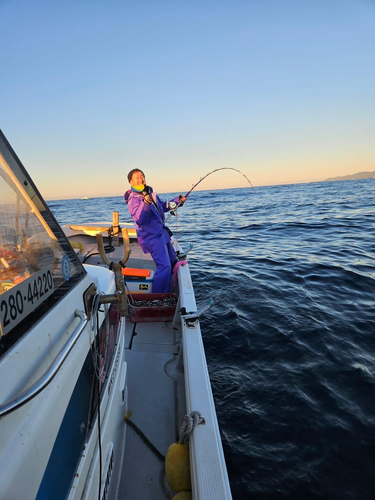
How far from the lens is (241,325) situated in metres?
4.46

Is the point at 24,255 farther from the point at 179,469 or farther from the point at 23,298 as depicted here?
the point at 179,469

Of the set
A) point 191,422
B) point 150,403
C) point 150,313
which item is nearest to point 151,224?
point 150,313

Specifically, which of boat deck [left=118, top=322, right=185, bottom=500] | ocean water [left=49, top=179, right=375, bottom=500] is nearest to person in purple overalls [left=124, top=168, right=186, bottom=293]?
boat deck [left=118, top=322, right=185, bottom=500]

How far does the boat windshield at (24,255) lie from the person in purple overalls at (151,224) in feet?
9.39

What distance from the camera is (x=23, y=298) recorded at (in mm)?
877

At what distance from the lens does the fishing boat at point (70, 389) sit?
77cm

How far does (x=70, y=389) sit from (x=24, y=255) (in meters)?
0.55

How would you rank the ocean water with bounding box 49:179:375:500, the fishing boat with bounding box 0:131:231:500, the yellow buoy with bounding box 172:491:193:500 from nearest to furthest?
1. the fishing boat with bounding box 0:131:231:500
2. the yellow buoy with bounding box 172:491:193:500
3. the ocean water with bounding box 49:179:375:500

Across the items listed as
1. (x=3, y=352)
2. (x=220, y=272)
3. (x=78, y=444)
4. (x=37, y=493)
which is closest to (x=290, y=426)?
(x=78, y=444)

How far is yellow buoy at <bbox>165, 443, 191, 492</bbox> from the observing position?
174 centimetres

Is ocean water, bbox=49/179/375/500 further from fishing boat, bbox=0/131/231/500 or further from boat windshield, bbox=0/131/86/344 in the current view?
boat windshield, bbox=0/131/86/344

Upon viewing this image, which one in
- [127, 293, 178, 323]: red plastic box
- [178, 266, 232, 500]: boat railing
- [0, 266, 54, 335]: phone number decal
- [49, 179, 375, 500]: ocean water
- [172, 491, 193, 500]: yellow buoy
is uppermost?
[0, 266, 54, 335]: phone number decal

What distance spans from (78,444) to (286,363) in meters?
3.08

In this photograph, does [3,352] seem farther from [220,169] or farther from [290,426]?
[220,169]
